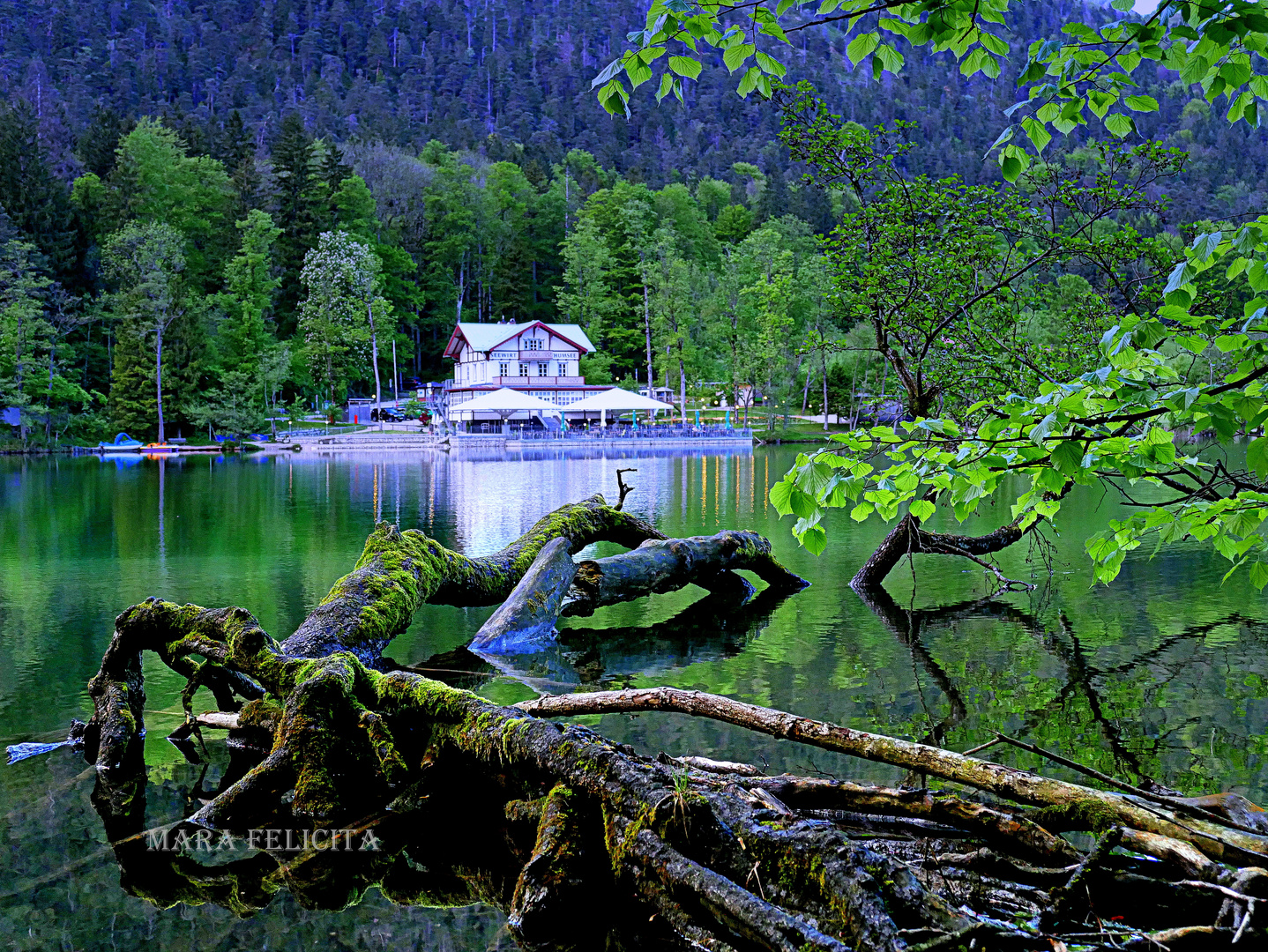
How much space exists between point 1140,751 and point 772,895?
3.45 meters

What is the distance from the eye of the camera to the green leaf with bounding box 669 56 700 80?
2.94 metres

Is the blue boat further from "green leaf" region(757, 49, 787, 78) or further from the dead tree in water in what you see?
"green leaf" region(757, 49, 787, 78)

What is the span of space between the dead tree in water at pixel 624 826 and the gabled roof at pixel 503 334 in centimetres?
6927

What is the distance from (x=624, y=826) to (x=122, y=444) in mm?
56750

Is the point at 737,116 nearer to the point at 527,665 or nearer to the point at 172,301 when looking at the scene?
the point at 172,301

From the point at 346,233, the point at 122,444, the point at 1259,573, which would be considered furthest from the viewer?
the point at 346,233

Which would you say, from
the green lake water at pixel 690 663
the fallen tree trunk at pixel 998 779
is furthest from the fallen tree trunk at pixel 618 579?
the fallen tree trunk at pixel 998 779

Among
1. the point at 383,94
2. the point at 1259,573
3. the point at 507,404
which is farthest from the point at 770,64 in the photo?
the point at 383,94

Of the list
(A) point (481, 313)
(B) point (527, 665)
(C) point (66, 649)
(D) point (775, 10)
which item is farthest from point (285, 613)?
(A) point (481, 313)

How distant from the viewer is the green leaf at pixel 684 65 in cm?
294

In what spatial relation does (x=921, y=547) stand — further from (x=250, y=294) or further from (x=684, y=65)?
(x=250, y=294)

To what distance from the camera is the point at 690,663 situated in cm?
841

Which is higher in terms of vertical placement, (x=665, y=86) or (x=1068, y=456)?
(x=665, y=86)

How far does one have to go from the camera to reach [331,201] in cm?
8562
